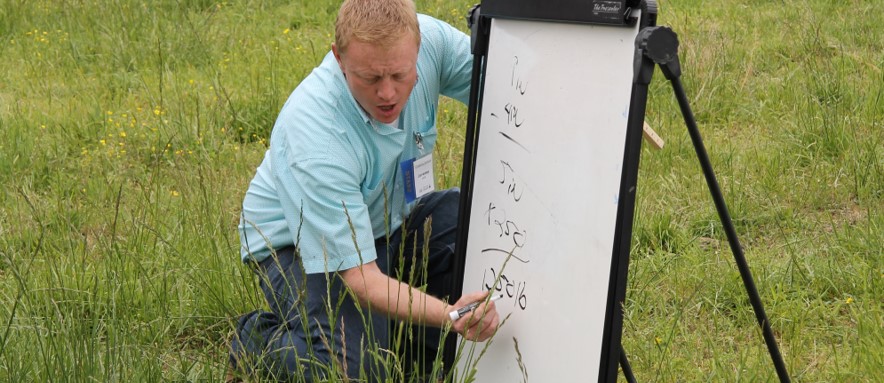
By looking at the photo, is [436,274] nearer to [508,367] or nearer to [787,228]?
[508,367]

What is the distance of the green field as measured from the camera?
10.7 feet

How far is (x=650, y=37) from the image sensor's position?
2152mm

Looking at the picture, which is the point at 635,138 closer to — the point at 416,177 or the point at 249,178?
the point at 416,177

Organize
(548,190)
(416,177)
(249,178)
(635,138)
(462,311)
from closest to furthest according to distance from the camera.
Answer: (635,138) → (548,190) → (462,311) → (416,177) → (249,178)

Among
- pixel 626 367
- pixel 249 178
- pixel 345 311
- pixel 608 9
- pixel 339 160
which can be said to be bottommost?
pixel 249 178

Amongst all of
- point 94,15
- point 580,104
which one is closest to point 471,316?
point 580,104

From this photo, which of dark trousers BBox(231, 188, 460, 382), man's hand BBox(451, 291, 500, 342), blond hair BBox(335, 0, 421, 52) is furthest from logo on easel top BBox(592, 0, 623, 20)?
dark trousers BBox(231, 188, 460, 382)

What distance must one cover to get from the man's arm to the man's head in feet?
1.46

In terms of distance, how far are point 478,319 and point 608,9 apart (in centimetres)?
82

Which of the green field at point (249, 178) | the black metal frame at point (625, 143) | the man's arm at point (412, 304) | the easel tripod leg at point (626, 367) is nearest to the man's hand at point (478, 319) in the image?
the man's arm at point (412, 304)

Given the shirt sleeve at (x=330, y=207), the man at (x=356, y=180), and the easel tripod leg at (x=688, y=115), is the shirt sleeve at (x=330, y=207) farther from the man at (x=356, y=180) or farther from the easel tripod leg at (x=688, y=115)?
the easel tripod leg at (x=688, y=115)

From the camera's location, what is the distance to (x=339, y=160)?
2.85 metres

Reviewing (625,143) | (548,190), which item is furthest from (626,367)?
(625,143)

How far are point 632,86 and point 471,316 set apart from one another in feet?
2.09
